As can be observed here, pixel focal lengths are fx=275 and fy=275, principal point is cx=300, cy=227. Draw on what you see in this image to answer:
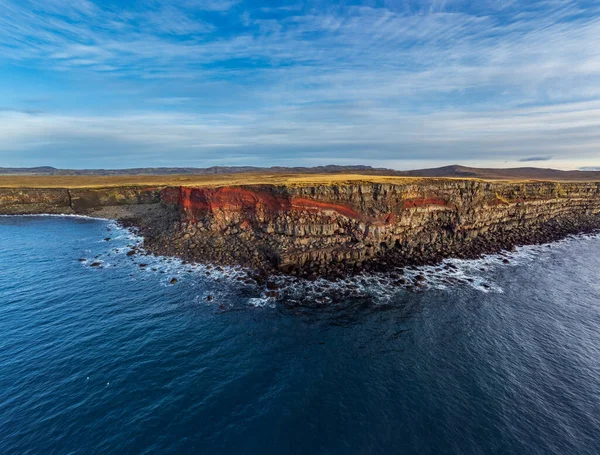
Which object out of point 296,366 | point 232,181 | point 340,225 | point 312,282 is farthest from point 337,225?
point 232,181

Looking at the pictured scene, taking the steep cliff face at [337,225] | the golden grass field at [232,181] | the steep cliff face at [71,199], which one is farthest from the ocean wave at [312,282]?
the steep cliff face at [71,199]

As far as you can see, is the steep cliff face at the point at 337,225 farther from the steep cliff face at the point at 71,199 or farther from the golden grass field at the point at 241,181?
the steep cliff face at the point at 71,199

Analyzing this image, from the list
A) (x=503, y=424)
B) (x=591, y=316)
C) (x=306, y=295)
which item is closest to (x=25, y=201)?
(x=306, y=295)

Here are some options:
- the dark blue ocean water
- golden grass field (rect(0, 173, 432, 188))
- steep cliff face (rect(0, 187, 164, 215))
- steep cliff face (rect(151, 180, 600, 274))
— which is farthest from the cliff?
steep cliff face (rect(0, 187, 164, 215))

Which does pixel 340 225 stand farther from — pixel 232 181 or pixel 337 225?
pixel 232 181

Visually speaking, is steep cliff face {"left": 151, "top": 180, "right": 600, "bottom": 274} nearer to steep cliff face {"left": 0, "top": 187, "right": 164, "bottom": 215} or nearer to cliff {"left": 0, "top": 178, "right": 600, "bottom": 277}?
cliff {"left": 0, "top": 178, "right": 600, "bottom": 277}
